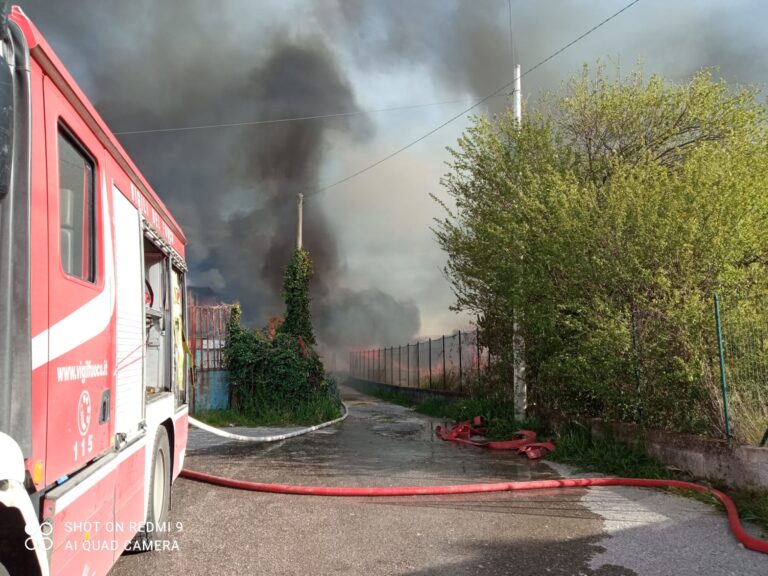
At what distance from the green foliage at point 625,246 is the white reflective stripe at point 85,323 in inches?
260

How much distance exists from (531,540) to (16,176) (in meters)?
4.50

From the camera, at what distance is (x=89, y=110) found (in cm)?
285

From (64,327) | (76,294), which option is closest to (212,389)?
(76,294)

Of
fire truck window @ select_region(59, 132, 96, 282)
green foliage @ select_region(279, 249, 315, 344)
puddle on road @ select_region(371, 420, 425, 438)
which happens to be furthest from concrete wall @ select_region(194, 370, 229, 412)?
fire truck window @ select_region(59, 132, 96, 282)

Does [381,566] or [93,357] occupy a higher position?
[93,357]

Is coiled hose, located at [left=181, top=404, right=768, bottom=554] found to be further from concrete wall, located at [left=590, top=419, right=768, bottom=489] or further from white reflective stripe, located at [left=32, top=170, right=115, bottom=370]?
white reflective stripe, located at [left=32, top=170, right=115, bottom=370]

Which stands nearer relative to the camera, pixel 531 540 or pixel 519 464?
pixel 531 540

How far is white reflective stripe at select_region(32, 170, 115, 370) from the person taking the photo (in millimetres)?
2139

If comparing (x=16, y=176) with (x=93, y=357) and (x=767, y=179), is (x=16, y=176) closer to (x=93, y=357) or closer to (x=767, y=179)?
(x=93, y=357)

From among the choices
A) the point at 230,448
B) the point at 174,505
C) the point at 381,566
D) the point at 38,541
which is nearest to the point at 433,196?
the point at 230,448

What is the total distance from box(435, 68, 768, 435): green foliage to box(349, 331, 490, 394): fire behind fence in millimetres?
3415

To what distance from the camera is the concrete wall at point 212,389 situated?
14.7m

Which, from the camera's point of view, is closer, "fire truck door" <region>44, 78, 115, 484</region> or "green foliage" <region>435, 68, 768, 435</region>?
"fire truck door" <region>44, 78, 115, 484</region>

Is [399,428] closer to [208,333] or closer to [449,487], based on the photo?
[208,333]
